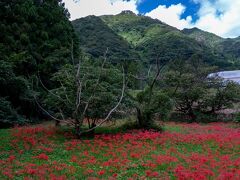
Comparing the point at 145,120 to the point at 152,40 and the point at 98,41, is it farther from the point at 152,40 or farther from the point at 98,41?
the point at 152,40

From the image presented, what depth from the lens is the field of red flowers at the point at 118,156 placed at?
11773 millimetres

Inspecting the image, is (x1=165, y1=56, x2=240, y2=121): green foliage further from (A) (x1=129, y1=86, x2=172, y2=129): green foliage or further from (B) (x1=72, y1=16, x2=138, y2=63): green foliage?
(B) (x1=72, y1=16, x2=138, y2=63): green foliage

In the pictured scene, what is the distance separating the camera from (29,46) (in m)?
31.2

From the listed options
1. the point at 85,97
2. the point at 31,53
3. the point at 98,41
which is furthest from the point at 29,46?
the point at 98,41

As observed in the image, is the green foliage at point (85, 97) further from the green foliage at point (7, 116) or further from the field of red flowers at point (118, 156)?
the green foliage at point (7, 116)

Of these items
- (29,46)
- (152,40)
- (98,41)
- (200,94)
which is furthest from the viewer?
(152,40)

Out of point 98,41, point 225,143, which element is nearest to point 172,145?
point 225,143

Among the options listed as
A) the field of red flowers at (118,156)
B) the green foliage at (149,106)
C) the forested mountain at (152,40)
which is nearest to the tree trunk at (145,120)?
the green foliage at (149,106)

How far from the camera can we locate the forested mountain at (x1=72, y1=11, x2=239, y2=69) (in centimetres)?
7912

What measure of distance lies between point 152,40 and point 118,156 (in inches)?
3671

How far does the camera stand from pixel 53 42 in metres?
33.9

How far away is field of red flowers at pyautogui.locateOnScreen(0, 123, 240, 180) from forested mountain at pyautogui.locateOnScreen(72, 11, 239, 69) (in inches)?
587

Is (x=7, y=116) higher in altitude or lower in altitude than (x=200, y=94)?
lower

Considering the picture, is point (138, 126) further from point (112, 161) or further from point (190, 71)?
point (190, 71)
